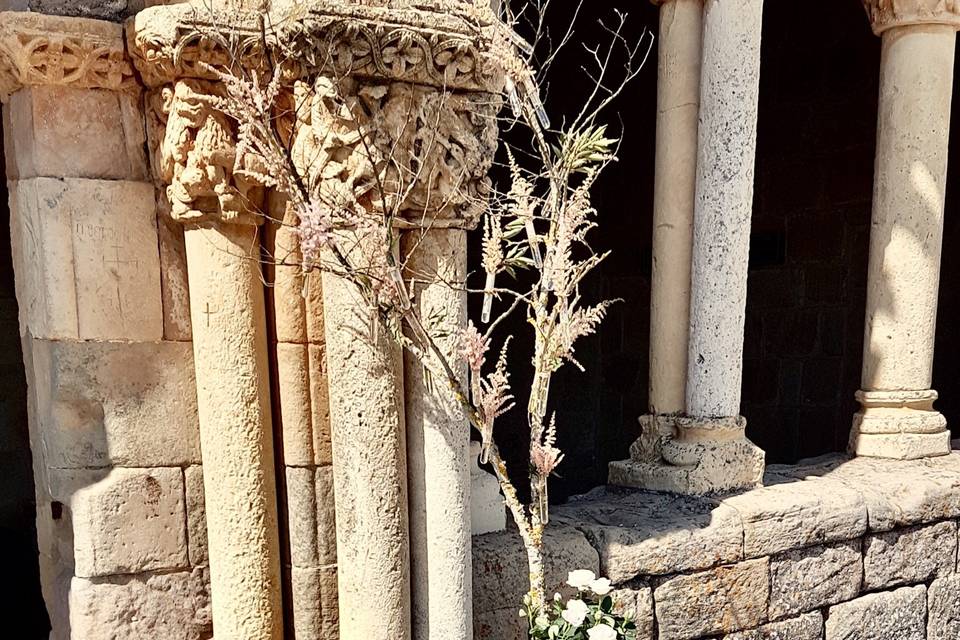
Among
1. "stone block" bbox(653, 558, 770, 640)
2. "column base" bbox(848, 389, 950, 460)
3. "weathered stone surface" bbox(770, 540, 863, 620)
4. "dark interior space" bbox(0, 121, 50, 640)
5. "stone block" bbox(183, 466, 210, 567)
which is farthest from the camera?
"dark interior space" bbox(0, 121, 50, 640)

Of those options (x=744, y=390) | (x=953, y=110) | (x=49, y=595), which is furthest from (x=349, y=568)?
(x=953, y=110)

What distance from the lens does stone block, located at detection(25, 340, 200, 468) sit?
1.94 meters

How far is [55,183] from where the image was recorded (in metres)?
1.88

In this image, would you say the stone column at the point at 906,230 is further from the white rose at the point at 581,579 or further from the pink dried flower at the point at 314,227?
the pink dried flower at the point at 314,227

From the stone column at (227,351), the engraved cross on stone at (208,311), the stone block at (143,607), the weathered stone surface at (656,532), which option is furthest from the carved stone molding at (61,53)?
the weathered stone surface at (656,532)

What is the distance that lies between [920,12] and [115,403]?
3.45 m

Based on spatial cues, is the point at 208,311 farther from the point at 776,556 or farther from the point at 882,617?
the point at 882,617

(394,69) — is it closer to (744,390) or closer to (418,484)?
(418,484)

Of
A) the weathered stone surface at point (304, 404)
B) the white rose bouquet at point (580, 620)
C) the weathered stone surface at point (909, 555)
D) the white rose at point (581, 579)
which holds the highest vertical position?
the weathered stone surface at point (304, 404)

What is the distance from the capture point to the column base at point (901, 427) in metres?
3.43

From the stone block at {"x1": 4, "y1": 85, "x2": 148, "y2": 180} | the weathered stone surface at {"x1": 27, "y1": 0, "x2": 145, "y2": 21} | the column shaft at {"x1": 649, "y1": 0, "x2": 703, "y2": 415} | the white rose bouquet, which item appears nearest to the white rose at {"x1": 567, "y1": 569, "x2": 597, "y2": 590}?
the white rose bouquet

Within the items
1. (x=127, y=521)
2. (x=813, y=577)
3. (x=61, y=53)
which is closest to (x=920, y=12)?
(x=813, y=577)

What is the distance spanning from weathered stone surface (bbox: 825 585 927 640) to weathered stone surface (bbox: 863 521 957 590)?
0.06 m

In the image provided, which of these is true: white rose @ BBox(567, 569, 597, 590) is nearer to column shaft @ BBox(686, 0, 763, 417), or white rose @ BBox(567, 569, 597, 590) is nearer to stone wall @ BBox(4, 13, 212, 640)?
stone wall @ BBox(4, 13, 212, 640)
